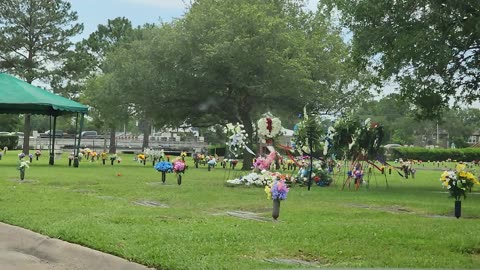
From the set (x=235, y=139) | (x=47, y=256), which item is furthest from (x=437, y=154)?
(x=47, y=256)

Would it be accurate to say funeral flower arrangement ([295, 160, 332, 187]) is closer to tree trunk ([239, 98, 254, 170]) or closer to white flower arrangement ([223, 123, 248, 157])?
white flower arrangement ([223, 123, 248, 157])

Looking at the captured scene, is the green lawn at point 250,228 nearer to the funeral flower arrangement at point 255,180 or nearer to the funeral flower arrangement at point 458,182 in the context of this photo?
the funeral flower arrangement at point 458,182

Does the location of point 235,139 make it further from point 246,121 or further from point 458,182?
point 246,121

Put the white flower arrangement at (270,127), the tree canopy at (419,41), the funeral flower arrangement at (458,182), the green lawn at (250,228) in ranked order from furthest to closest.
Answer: the white flower arrangement at (270,127) → the tree canopy at (419,41) → the funeral flower arrangement at (458,182) → the green lawn at (250,228)

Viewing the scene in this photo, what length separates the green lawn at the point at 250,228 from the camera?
Result: 719cm

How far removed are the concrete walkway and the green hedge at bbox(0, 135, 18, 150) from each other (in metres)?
58.3

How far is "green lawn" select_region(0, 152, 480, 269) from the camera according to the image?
7.19 meters

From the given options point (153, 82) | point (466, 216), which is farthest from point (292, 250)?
point (153, 82)

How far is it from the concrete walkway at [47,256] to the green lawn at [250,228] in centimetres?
17

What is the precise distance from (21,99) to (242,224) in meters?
7.17

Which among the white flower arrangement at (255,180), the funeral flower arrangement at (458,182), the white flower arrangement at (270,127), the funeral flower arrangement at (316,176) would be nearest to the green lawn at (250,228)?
the funeral flower arrangement at (458,182)

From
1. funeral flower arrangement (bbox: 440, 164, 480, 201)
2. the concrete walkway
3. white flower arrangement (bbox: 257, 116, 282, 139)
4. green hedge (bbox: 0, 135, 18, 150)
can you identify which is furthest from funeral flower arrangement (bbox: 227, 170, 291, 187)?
green hedge (bbox: 0, 135, 18, 150)

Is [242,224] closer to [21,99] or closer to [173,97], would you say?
[21,99]

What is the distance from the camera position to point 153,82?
3050cm
